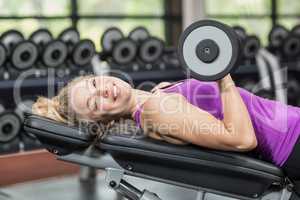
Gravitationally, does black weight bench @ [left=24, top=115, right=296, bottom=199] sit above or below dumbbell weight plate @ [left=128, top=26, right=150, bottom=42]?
below

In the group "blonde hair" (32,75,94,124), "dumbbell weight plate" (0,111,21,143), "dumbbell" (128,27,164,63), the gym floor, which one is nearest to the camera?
"blonde hair" (32,75,94,124)

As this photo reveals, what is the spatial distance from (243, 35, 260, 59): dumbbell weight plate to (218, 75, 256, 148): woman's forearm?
2946mm

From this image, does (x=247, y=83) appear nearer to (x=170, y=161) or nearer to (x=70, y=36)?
(x=70, y=36)

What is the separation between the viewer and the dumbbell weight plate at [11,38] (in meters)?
3.24

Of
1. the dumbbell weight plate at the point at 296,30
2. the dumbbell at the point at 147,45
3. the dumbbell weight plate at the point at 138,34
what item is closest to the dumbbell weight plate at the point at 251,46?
the dumbbell weight plate at the point at 296,30

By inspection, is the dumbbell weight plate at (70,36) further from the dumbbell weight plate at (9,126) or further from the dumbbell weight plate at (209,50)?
the dumbbell weight plate at (209,50)

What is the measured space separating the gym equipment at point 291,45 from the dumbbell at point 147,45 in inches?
52.4

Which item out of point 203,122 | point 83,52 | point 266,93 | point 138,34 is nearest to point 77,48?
point 83,52

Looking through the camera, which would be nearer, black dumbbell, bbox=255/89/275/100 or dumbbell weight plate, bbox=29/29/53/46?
dumbbell weight plate, bbox=29/29/53/46

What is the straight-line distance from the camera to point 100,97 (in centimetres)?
138

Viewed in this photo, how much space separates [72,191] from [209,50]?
1.82 meters

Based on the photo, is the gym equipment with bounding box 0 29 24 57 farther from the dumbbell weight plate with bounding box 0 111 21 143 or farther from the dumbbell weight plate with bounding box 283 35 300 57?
the dumbbell weight plate with bounding box 283 35 300 57

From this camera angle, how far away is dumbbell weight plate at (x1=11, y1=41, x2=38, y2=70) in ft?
Result: 10.5

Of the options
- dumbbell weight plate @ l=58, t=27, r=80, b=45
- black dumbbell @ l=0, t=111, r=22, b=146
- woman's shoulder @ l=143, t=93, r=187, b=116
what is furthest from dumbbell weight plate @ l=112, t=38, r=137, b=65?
woman's shoulder @ l=143, t=93, r=187, b=116
